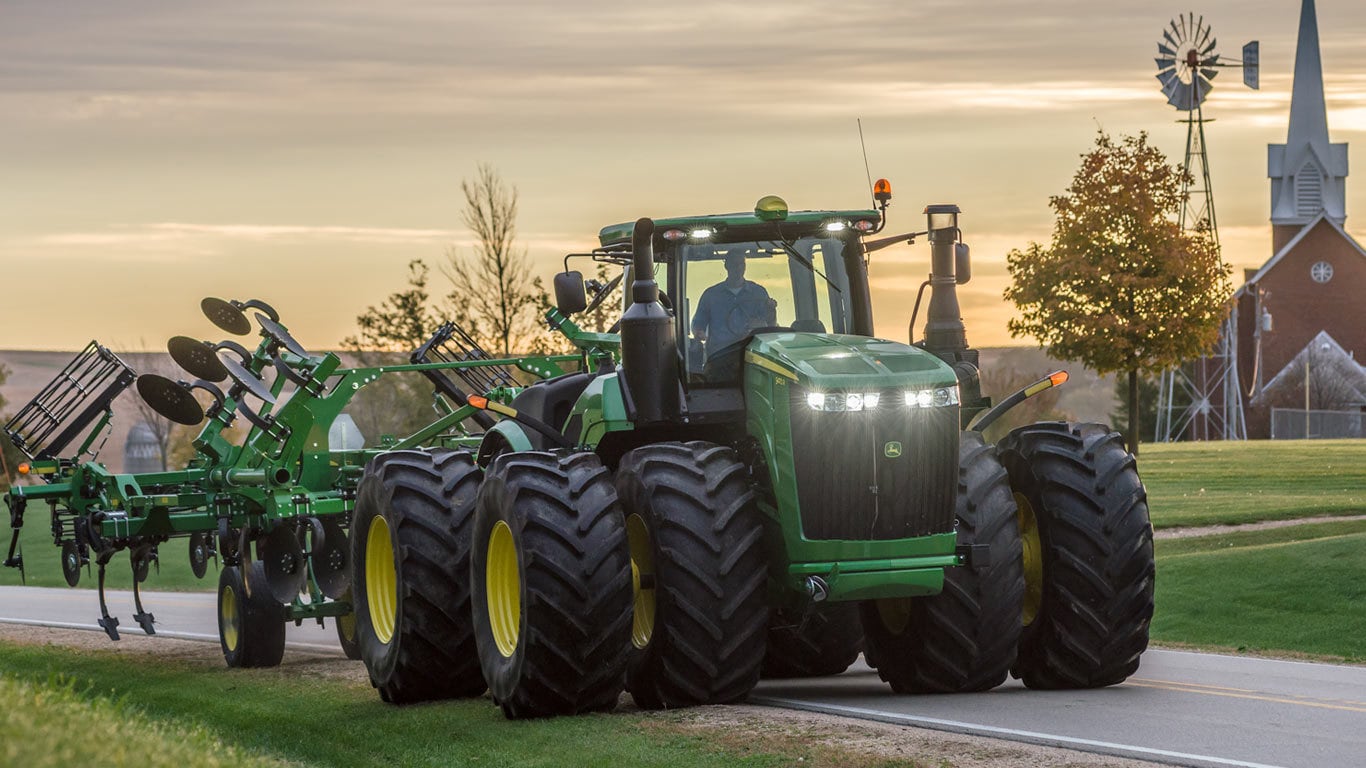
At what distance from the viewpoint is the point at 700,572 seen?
11.9 metres

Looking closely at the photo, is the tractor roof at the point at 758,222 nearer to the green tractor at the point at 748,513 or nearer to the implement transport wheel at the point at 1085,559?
the green tractor at the point at 748,513

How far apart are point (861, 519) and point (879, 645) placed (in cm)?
161

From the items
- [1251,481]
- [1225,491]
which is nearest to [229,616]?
[1225,491]

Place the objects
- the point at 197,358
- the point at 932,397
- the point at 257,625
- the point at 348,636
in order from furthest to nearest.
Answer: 1. the point at 197,358
2. the point at 348,636
3. the point at 257,625
4. the point at 932,397

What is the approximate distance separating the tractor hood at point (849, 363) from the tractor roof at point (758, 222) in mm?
1021

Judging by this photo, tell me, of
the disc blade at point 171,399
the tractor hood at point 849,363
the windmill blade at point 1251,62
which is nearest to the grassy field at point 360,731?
the tractor hood at point 849,363

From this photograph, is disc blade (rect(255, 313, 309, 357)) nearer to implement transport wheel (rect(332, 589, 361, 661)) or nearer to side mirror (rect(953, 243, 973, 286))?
implement transport wheel (rect(332, 589, 361, 661))

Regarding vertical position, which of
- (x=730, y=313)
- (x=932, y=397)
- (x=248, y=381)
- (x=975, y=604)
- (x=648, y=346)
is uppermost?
(x=730, y=313)

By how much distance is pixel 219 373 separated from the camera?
19.8 metres

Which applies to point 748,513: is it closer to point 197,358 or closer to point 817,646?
point 817,646

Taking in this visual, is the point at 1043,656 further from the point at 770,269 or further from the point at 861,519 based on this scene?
the point at 770,269

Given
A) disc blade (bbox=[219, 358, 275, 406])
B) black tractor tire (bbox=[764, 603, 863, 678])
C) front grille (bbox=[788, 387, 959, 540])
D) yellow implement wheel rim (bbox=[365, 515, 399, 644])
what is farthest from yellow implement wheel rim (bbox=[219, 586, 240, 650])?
front grille (bbox=[788, 387, 959, 540])

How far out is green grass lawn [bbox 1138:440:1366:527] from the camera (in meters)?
36.5

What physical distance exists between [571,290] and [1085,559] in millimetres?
3954
